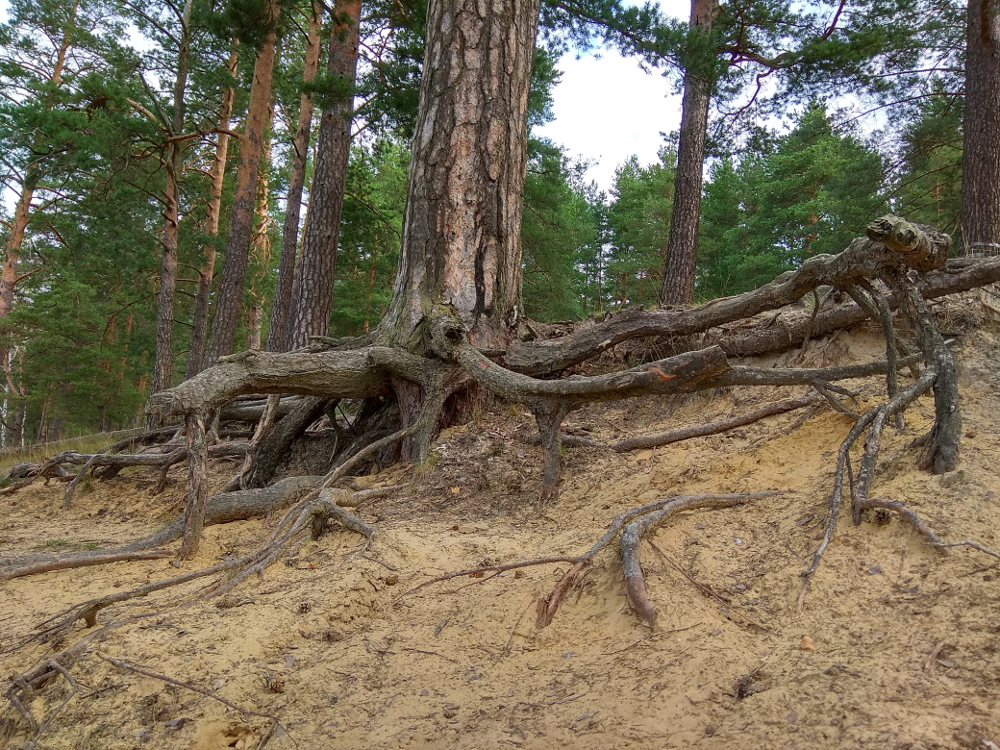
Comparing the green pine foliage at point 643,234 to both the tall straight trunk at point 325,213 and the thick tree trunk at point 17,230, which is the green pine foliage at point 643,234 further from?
the thick tree trunk at point 17,230

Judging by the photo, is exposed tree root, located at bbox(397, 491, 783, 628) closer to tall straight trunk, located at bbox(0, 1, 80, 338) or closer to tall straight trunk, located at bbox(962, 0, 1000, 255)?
tall straight trunk, located at bbox(962, 0, 1000, 255)

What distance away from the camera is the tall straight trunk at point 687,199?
28.9 ft

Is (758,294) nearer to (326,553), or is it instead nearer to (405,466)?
(405,466)

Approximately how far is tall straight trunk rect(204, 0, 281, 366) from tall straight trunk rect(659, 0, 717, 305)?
779 cm

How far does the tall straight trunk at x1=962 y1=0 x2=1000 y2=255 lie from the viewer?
23.6 ft

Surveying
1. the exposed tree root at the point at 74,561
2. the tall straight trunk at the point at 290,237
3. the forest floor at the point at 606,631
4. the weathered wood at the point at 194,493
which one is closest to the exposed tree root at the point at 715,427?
the forest floor at the point at 606,631

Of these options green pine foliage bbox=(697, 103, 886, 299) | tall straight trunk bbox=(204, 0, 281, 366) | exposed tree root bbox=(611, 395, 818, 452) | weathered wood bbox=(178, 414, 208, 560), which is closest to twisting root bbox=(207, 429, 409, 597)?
weathered wood bbox=(178, 414, 208, 560)

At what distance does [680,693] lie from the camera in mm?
1830

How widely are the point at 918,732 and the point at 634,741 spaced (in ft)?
2.26

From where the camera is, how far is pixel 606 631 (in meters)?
2.27

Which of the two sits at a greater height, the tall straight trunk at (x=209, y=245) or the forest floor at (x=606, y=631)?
the tall straight trunk at (x=209, y=245)

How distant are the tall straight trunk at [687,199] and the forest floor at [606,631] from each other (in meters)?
5.25

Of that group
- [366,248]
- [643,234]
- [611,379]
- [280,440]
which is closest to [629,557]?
[611,379]

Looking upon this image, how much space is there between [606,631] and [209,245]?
53.3 ft
